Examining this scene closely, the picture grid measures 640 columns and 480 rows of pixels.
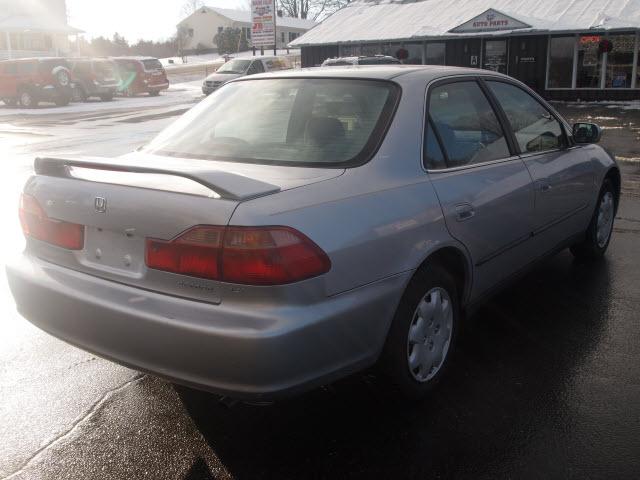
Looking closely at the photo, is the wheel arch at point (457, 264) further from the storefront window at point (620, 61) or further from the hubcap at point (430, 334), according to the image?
the storefront window at point (620, 61)

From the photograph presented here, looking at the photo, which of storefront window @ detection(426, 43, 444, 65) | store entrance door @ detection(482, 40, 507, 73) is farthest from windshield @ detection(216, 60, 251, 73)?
store entrance door @ detection(482, 40, 507, 73)

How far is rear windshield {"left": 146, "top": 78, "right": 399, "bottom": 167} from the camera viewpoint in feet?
10.4

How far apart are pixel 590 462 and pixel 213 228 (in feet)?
5.92

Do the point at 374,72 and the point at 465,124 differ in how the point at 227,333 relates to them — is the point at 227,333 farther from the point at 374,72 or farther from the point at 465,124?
the point at 465,124

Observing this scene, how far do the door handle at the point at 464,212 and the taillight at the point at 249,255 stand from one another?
3.26 ft

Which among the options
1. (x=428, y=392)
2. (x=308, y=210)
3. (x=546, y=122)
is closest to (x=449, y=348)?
(x=428, y=392)

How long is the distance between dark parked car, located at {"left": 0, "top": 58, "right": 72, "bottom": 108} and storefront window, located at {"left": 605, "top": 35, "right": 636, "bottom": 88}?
66.8 ft

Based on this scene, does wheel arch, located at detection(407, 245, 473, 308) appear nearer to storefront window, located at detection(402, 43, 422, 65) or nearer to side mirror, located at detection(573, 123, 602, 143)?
side mirror, located at detection(573, 123, 602, 143)

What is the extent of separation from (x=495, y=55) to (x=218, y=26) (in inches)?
2265

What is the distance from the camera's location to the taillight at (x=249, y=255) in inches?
97.2

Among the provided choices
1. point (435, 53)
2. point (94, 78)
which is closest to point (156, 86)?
point (94, 78)

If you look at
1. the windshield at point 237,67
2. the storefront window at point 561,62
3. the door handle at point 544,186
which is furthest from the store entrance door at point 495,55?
the door handle at point 544,186

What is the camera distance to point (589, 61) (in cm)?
2414

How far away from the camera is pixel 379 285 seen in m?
2.80
